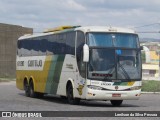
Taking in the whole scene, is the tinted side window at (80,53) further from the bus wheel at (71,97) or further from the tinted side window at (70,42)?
the bus wheel at (71,97)

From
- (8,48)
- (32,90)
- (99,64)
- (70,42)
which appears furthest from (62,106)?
(8,48)

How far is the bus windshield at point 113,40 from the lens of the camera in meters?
23.3

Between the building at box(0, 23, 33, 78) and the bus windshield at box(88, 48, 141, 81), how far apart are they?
47.7 m

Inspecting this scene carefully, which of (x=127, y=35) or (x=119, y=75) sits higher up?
(x=127, y=35)

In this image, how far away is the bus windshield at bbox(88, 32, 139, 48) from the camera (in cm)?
2334

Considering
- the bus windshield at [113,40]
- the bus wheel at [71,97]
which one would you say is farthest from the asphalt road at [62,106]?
the bus windshield at [113,40]

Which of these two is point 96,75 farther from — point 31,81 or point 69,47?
point 31,81

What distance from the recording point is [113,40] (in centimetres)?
2364

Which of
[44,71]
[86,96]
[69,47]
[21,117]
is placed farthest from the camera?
[44,71]

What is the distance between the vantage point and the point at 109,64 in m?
23.1

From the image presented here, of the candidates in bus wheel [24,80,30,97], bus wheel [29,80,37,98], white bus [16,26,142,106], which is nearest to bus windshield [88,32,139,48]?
white bus [16,26,142,106]

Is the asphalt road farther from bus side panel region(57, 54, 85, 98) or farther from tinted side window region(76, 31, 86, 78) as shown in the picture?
tinted side window region(76, 31, 86, 78)

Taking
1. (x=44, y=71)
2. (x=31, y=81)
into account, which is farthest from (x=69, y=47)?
(x=31, y=81)

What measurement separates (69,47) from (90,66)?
2.10m
